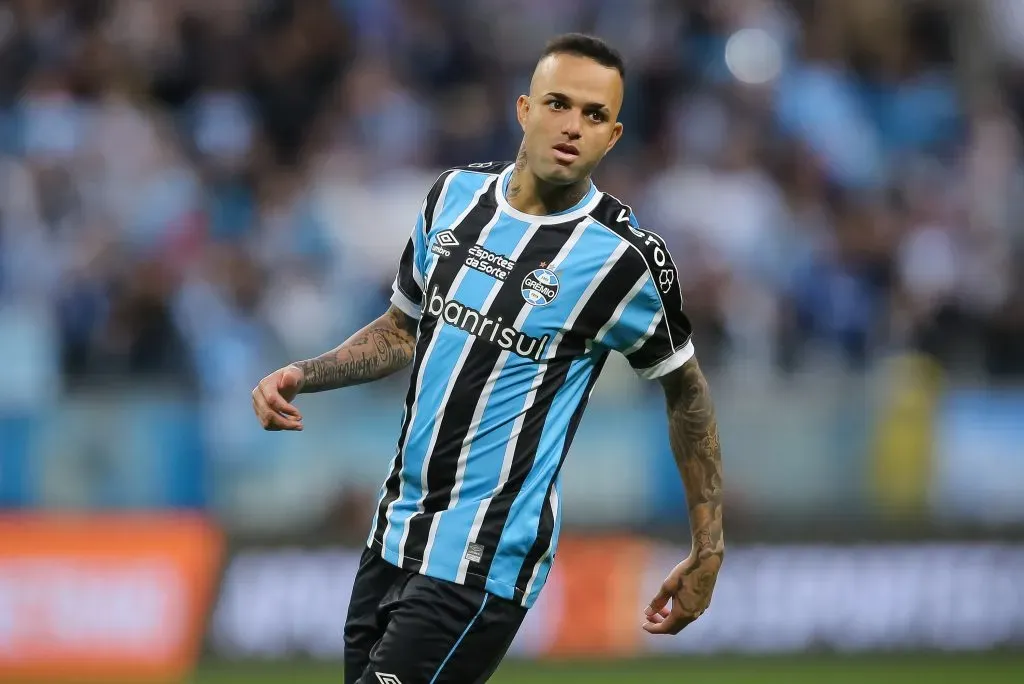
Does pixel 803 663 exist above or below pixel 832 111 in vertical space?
below

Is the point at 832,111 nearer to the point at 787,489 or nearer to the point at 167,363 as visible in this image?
the point at 787,489

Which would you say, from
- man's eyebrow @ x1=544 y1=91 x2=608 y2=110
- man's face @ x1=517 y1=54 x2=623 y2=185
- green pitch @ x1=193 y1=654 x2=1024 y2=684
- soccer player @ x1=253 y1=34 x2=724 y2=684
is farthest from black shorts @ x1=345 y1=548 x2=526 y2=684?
green pitch @ x1=193 y1=654 x2=1024 y2=684

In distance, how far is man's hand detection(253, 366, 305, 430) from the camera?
14.2 feet

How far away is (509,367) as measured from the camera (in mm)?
4484

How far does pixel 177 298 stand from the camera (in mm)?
10414

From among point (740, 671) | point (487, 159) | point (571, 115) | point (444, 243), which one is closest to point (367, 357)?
point (444, 243)

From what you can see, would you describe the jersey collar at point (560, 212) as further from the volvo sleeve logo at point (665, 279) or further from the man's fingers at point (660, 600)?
the man's fingers at point (660, 600)

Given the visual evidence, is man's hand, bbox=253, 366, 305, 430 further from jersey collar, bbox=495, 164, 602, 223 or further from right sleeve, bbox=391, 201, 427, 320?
jersey collar, bbox=495, 164, 602, 223

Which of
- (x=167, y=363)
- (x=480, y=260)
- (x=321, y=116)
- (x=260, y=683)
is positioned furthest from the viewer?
(x=321, y=116)

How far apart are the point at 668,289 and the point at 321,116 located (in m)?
8.18

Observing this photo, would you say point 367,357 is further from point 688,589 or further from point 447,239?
point 688,589

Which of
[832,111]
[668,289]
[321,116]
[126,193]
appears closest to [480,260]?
[668,289]

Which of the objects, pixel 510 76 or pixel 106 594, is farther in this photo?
pixel 510 76

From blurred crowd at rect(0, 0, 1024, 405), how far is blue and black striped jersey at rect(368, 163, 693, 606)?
5.44 meters
